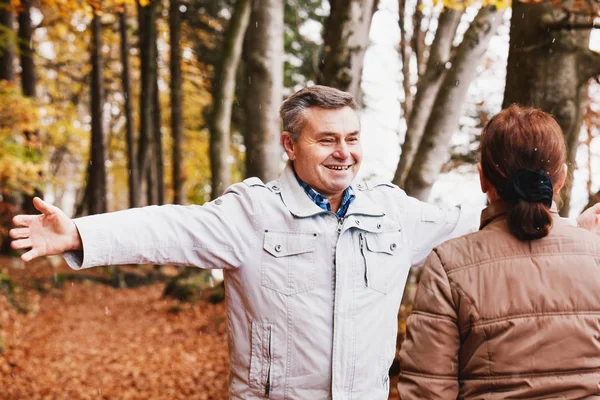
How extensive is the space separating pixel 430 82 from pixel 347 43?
7.63 feet

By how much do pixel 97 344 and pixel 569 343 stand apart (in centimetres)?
886

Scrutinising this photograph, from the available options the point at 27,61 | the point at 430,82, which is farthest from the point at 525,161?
the point at 27,61

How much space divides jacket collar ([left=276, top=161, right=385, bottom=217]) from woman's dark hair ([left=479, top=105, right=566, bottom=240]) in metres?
0.87

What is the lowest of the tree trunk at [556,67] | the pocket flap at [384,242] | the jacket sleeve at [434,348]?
the jacket sleeve at [434,348]

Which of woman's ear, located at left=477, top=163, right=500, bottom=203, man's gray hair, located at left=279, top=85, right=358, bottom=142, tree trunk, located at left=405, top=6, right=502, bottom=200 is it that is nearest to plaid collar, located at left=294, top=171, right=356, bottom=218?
man's gray hair, located at left=279, top=85, right=358, bottom=142

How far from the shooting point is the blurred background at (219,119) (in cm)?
494

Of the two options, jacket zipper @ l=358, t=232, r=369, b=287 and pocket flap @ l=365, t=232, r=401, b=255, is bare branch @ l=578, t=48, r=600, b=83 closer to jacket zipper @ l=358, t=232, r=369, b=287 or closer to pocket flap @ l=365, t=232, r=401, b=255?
pocket flap @ l=365, t=232, r=401, b=255

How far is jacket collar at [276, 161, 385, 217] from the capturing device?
9.38 feet

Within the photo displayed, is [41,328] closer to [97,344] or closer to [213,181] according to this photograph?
[97,344]

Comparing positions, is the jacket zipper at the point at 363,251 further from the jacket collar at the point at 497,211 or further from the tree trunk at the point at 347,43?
the tree trunk at the point at 347,43

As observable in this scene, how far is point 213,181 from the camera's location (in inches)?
512

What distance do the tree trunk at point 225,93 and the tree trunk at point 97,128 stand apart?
5472mm

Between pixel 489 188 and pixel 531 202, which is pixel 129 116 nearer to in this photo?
pixel 489 188

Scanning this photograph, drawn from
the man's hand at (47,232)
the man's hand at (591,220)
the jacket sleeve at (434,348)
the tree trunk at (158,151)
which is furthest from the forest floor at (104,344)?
the tree trunk at (158,151)
